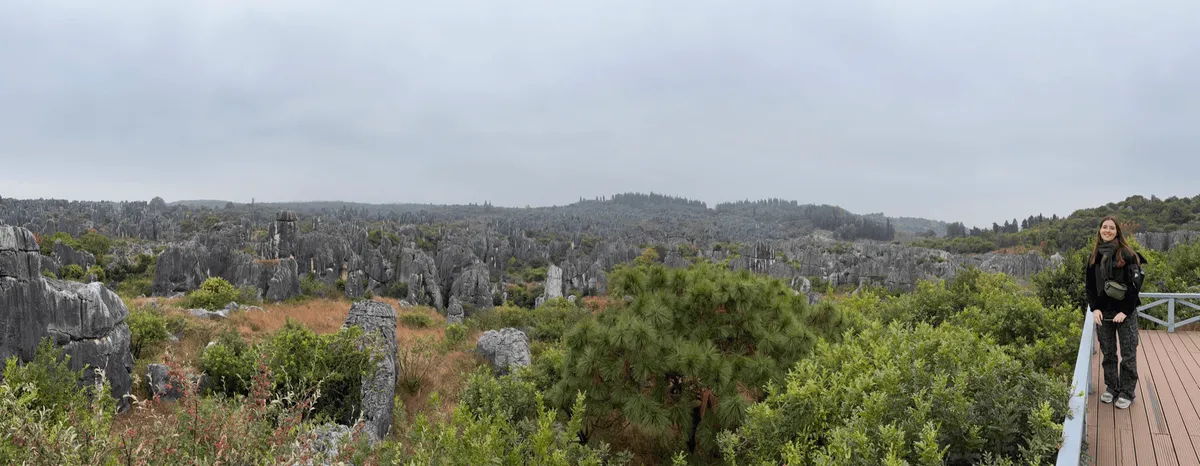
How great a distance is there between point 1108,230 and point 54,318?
11.7 meters

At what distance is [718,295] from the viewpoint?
18.5 feet

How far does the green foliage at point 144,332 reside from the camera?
935 centimetres

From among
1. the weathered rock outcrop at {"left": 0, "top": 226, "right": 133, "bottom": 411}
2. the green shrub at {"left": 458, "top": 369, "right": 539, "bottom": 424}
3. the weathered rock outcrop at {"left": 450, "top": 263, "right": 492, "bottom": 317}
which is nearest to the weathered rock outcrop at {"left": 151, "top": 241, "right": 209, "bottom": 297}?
the weathered rock outcrop at {"left": 450, "top": 263, "right": 492, "bottom": 317}

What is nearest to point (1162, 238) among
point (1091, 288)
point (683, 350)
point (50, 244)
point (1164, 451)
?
point (1091, 288)

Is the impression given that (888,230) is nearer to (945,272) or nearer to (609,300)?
(945,272)

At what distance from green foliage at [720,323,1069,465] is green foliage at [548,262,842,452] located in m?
1.02

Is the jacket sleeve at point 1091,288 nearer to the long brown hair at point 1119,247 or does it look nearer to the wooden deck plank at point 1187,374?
the long brown hair at point 1119,247

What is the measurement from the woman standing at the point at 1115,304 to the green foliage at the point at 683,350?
2.35m

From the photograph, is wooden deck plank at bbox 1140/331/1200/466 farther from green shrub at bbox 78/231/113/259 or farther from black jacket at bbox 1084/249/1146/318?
green shrub at bbox 78/231/113/259

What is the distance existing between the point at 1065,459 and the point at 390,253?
61.4 metres

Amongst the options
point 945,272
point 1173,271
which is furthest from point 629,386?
point 945,272

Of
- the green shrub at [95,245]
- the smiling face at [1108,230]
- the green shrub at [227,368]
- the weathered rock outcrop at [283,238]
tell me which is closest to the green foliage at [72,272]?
the green shrub at [95,245]

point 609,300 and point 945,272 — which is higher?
point 609,300

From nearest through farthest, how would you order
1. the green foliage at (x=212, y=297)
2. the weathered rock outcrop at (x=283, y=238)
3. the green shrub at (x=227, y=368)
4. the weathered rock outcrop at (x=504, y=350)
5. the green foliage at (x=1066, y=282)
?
the green shrub at (x=227, y=368)
the green foliage at (x=1066, y=282)
the weathered rock outcrop at (x=504, y=350)
the green foliage at (x=212, y=297)
the weathered rock outcrop at (x=283, y=238)
